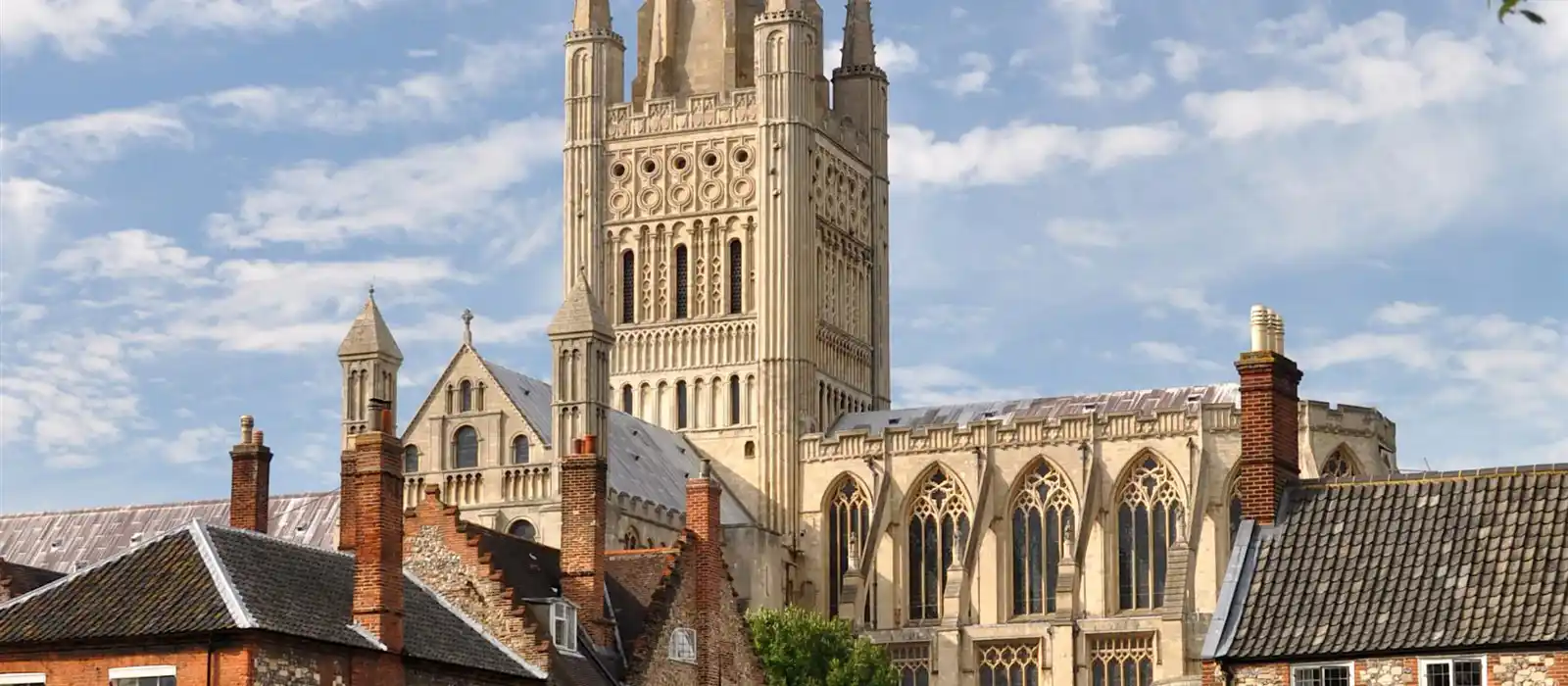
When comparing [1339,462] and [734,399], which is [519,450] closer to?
[734,399]

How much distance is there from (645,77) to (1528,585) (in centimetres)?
6926

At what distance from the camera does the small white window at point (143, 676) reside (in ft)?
134

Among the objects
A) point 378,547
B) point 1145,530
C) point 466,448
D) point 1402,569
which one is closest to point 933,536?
point 1145,530

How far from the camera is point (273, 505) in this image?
282ft

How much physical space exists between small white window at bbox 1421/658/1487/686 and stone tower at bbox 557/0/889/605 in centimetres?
5819

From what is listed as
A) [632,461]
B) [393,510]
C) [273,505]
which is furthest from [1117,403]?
[393,510]

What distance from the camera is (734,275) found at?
10038 centimetres

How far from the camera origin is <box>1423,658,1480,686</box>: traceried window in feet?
121

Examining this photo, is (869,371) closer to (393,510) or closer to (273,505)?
(273,505)

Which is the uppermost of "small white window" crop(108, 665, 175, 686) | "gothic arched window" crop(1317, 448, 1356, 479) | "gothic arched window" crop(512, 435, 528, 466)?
"gothic arched window" crop(512, 435, 528, 466)

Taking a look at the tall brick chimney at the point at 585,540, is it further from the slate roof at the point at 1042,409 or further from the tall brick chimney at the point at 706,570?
the slate roof at the point at 1042,409

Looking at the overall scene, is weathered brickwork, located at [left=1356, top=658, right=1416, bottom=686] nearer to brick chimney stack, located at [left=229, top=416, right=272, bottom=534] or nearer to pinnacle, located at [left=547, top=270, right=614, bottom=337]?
brick chimney stack, located at [left=229, top=416, right=272, bottom=534]

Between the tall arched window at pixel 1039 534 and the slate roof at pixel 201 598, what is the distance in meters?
48.5

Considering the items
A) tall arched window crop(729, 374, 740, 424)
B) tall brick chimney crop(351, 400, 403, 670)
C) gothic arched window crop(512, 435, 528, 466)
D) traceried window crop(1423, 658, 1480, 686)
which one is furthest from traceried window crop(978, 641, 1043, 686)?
traceried window crop(1423, 658, 1480, 686)
